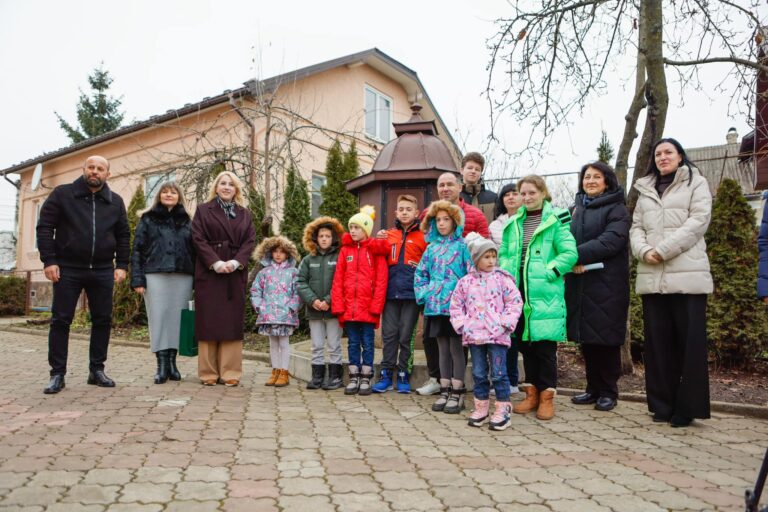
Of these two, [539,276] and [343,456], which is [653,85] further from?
[343,456]

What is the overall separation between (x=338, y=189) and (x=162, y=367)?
18.5ft

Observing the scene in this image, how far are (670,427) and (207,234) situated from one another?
435 cm

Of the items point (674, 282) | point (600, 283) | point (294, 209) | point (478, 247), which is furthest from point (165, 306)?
point (294, 209)

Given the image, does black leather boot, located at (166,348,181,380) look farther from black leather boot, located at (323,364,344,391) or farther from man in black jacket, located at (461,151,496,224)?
man in black jacket, located at (461,151,496,224)

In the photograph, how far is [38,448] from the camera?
3346 millimetres

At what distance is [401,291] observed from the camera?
5.09 meters

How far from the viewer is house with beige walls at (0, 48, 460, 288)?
10695 mm

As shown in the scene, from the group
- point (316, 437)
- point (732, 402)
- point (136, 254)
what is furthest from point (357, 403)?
point (732, 402)

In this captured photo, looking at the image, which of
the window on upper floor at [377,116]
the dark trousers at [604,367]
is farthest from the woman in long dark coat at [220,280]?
the window on upper floor at [377,116]

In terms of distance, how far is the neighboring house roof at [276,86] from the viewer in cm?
1075

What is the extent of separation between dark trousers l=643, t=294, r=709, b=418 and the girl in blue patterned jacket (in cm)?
143

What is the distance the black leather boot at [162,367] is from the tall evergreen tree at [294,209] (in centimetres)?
475

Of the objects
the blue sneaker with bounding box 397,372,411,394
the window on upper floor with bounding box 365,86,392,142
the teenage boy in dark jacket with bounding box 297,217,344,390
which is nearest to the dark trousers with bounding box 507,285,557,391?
the blue sneaker with bounding box 397,372,411,394

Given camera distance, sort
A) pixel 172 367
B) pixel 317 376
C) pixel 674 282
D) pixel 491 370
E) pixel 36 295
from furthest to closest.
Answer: pixel 36 295 → pixel 172 367 → pixel 317 376 → pixel 491 370 → pixel 674 282
